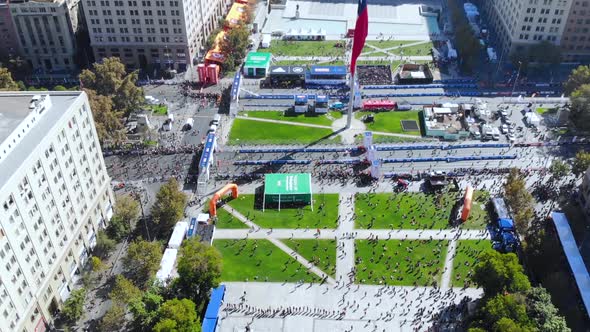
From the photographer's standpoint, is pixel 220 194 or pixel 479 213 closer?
pixel 479 213

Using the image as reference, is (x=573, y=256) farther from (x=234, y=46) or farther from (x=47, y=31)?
(x=47, y=31)

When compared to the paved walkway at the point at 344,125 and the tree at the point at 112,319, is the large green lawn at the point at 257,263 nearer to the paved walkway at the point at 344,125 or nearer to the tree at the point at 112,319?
the tree at the point at 112,319

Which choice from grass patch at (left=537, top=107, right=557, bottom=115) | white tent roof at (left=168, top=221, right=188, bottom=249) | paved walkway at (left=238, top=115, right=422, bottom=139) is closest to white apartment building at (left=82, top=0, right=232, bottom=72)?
paved walkway at (left=238, top=115, right=422, bottom=139)

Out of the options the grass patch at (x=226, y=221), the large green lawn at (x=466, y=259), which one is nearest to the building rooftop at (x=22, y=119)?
the grass patch at (x=226, y=221)

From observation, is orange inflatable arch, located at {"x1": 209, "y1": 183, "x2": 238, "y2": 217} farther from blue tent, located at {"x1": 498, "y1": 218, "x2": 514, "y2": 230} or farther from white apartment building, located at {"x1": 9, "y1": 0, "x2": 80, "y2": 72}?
white apartment building, located at {"x1": 9, "y1": 0, "x2": 80, "y2": 72}

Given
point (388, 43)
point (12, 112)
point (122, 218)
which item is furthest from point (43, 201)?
point (388, 43)
